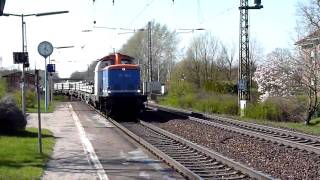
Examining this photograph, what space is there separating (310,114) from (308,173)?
2230 cm

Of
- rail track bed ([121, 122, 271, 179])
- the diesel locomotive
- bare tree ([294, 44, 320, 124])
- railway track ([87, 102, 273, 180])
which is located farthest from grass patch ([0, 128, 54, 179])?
bare tree ([294, 44, 320, 124])

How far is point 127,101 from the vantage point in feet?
103

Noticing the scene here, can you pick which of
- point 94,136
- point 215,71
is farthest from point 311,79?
point 215,71

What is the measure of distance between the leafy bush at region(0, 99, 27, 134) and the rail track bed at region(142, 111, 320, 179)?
20.5 ft

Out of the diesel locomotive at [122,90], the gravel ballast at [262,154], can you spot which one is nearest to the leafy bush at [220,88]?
the diesel locomotive at [122,90]

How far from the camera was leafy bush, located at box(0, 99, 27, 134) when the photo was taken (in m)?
19.8

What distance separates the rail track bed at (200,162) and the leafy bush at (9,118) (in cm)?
481

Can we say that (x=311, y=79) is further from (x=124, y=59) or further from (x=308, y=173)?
(x=308, y=173)

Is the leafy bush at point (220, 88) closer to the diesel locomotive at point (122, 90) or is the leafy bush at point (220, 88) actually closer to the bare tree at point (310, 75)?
the bare tree at point (310, 75)

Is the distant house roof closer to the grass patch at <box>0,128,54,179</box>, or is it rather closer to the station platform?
the station platform

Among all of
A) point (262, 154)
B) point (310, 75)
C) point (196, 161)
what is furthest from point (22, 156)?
point (310, 75)

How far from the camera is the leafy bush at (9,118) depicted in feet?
65.1

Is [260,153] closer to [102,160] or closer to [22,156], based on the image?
[102,160]

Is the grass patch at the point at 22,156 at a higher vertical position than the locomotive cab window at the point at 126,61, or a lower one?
lower
